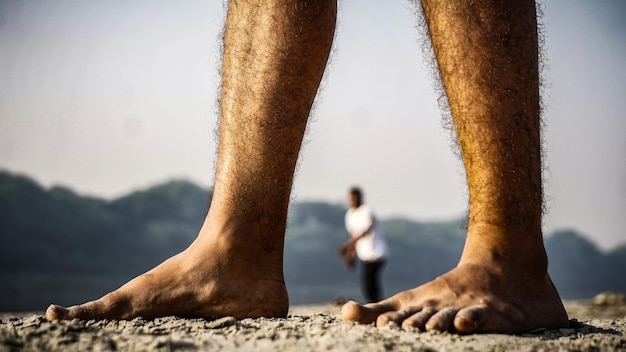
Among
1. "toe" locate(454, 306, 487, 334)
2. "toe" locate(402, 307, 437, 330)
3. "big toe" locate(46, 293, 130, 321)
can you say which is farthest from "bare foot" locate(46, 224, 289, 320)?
"toe" locate(454, 306, 487, 334)

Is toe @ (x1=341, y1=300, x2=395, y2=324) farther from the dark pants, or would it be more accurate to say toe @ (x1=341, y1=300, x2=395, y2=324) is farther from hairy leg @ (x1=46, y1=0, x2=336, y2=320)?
the dark pants

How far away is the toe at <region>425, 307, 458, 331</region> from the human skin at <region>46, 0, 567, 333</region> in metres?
0.01

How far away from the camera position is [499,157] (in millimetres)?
1686

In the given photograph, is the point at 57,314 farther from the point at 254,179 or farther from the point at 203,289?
the point at 254,179

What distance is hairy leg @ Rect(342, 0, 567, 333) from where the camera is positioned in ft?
5.46

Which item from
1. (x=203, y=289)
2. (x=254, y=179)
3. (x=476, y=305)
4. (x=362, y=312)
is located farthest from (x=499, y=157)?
(x=203, y=289)

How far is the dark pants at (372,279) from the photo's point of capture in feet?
27.7

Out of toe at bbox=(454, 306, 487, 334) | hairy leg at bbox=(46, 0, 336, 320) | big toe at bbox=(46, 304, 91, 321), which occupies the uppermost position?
hairy leg at bbox=(46, 0, 336, 320)

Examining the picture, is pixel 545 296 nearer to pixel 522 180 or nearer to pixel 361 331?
pixel 522 180

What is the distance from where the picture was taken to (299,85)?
6.03ft

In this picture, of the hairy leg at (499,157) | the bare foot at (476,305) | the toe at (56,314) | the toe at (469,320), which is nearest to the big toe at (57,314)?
the toe at (56,314)

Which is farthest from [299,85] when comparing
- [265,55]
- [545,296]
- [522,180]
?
[545,296]

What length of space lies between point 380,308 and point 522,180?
1.75ft

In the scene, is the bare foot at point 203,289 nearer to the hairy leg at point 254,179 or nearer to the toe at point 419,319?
the hairy leg at point 254,179
